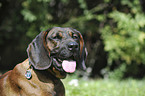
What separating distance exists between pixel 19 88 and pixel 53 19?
5846 millimetres

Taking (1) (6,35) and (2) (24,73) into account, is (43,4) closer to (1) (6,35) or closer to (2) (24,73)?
(1) (6,35)

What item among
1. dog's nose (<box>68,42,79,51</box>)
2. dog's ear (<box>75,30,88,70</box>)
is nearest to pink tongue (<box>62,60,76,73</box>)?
dog's nose (<box>68,42,79,51</box>)

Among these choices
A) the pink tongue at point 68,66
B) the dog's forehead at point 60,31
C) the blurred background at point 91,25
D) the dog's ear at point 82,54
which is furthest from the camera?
the blurred background at point 91,25

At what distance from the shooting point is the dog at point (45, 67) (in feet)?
8.00

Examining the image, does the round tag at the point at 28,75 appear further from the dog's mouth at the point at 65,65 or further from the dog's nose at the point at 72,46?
the dog's nose at the point at 72,46

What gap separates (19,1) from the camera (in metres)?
7.38

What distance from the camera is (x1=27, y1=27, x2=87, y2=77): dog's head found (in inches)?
98.0

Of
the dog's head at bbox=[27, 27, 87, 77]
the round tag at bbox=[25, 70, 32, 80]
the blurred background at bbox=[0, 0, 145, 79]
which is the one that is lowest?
the blurred background at bbox=[0, 0, 145, 79]

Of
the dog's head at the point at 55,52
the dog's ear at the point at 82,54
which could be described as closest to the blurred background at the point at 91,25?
the dog's ear at the point at 82,54

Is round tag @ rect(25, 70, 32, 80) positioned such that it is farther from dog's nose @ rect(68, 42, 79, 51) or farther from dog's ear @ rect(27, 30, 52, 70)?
dog's nose @ rect(68, 42, 79, 51)

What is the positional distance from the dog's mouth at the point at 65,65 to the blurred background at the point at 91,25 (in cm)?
395

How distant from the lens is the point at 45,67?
8.11 ft

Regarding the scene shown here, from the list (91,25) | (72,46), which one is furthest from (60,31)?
(91,25)

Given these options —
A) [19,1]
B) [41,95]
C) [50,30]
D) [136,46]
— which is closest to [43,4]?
[19,1]
